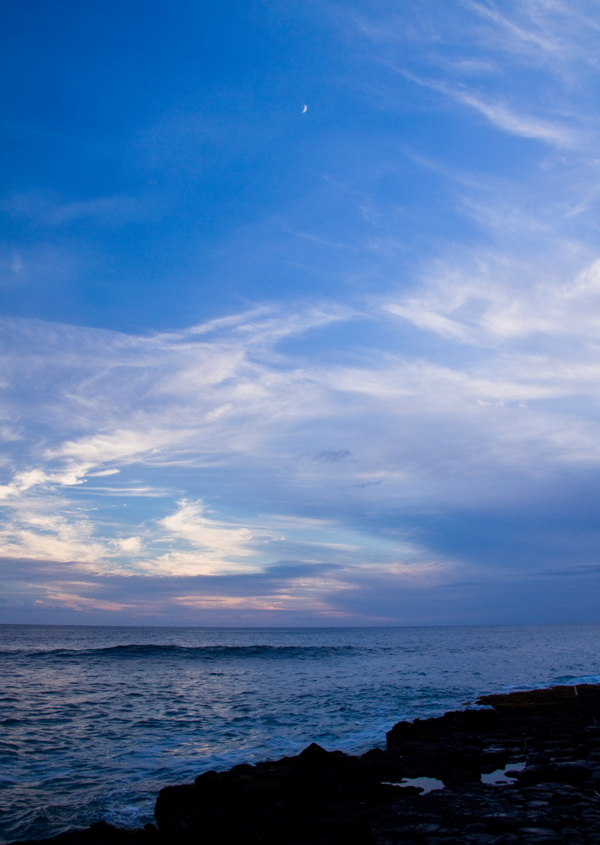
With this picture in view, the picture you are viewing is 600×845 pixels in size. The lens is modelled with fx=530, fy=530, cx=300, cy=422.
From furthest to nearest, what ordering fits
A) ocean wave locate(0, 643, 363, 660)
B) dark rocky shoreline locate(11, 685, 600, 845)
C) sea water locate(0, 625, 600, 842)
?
ocean wave locate(0, 643, 363, 660) < sea water locate(0, 625, 600, 842) < dark rocky shoreline locate(11, 685, 600, 845)

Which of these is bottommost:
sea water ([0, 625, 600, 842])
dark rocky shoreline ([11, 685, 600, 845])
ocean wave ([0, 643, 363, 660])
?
ocean wave ([0, 643, 363, 660])

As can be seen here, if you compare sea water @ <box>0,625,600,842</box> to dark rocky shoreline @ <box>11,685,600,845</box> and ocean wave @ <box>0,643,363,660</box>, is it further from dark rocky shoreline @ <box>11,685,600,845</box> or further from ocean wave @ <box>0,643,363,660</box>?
ocean wave @ <box>0,643,363,660</box>

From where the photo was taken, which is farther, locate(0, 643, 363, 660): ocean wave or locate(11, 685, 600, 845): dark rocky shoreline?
locate(0, 643, 363, 660): ocean wave

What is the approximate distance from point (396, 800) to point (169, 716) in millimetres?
15849

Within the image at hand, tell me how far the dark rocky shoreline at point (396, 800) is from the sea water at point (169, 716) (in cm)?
172

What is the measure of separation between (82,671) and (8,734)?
25.9 m

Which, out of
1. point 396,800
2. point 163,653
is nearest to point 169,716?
point 396,800

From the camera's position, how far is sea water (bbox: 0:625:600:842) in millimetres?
13414

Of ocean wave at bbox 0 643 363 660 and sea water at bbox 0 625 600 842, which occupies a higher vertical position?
sea water at bbox 0 625 600 842

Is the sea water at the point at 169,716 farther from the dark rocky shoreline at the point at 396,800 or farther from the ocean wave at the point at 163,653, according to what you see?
the ocean wave at the point at 163,653

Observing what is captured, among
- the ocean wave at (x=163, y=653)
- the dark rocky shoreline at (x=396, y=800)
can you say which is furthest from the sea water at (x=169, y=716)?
the ocean wave at (x=163, y=653)

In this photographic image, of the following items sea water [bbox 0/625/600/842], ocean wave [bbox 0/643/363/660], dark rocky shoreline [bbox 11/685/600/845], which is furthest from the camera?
ocean wave [bbox 0/643/363/660]

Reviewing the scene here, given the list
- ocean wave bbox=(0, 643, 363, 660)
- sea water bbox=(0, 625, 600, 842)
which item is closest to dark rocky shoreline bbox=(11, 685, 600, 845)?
sea water bbox=(0, 625, 600, 842)

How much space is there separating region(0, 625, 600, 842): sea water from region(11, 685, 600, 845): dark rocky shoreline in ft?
5.65
